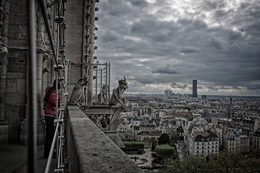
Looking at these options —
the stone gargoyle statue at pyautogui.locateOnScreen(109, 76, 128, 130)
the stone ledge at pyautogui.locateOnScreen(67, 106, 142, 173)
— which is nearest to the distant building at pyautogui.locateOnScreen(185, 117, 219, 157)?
the stone gargoyle statue at pyautogui.locateOnScreen(109, 76, 128, 130)

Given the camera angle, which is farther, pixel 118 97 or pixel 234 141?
pixel 234 141

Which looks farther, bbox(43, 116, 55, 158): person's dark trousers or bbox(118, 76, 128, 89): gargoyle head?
bbox(118, 76, 128, 89): gargoyle head

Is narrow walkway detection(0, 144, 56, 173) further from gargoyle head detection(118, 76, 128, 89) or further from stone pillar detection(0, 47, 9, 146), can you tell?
gargoyle head detection(118, 76, 128, 89)

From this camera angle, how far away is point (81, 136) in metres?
2.16

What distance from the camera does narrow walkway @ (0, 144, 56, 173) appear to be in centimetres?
307

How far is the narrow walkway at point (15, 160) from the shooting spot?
307cm

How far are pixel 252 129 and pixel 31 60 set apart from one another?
247 feet

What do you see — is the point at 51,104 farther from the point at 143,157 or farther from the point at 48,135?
the point at 143,157

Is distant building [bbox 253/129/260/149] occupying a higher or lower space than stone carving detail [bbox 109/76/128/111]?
lower

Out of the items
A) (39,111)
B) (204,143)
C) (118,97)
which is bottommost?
(204,143)

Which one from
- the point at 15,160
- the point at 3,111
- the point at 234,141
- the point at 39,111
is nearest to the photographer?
the point at 15,160

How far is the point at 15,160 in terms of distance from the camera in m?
3.59

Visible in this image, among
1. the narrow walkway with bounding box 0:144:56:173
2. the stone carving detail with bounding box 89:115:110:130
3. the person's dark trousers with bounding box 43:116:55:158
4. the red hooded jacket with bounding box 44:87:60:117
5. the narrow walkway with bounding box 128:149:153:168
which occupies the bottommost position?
the narrow walkway with bounding box 128:149:153:168

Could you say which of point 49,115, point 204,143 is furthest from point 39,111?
point 204,143
